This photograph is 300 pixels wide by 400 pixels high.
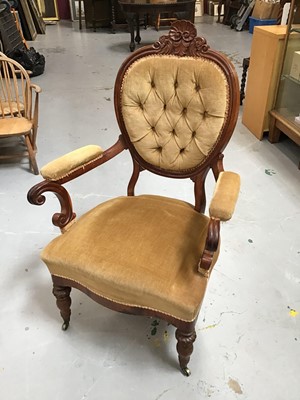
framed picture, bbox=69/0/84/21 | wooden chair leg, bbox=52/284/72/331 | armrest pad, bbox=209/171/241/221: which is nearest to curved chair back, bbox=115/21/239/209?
armrest pad, bbox=209/171/241/221

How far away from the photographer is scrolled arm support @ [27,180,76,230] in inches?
48.8

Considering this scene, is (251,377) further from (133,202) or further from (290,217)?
(290,217)

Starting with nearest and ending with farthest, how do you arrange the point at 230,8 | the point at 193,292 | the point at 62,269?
the point at 193,292
the point at 62,269
the point at 230,8

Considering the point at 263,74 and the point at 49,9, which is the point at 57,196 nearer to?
the point at 263,74

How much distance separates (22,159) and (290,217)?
197 cm

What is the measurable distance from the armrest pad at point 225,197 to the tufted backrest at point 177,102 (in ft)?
0.62

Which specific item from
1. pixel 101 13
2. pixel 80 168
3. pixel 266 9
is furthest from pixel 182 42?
pixel 101 13

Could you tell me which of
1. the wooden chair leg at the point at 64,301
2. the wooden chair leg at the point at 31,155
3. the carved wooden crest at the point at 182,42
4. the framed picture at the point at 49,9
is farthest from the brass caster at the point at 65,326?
the framed picture at the point at 49,9

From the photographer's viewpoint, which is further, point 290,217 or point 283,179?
point 283,179

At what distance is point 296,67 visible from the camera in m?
2.65

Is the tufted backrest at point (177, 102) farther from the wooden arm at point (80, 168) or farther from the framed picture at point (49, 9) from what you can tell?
the framed picture at point (49, 9)

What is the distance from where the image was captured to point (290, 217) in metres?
2.11

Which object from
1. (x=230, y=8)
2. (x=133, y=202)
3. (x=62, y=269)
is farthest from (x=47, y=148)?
(x=230, y=8)

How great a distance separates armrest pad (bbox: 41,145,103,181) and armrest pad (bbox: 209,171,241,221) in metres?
0.51
